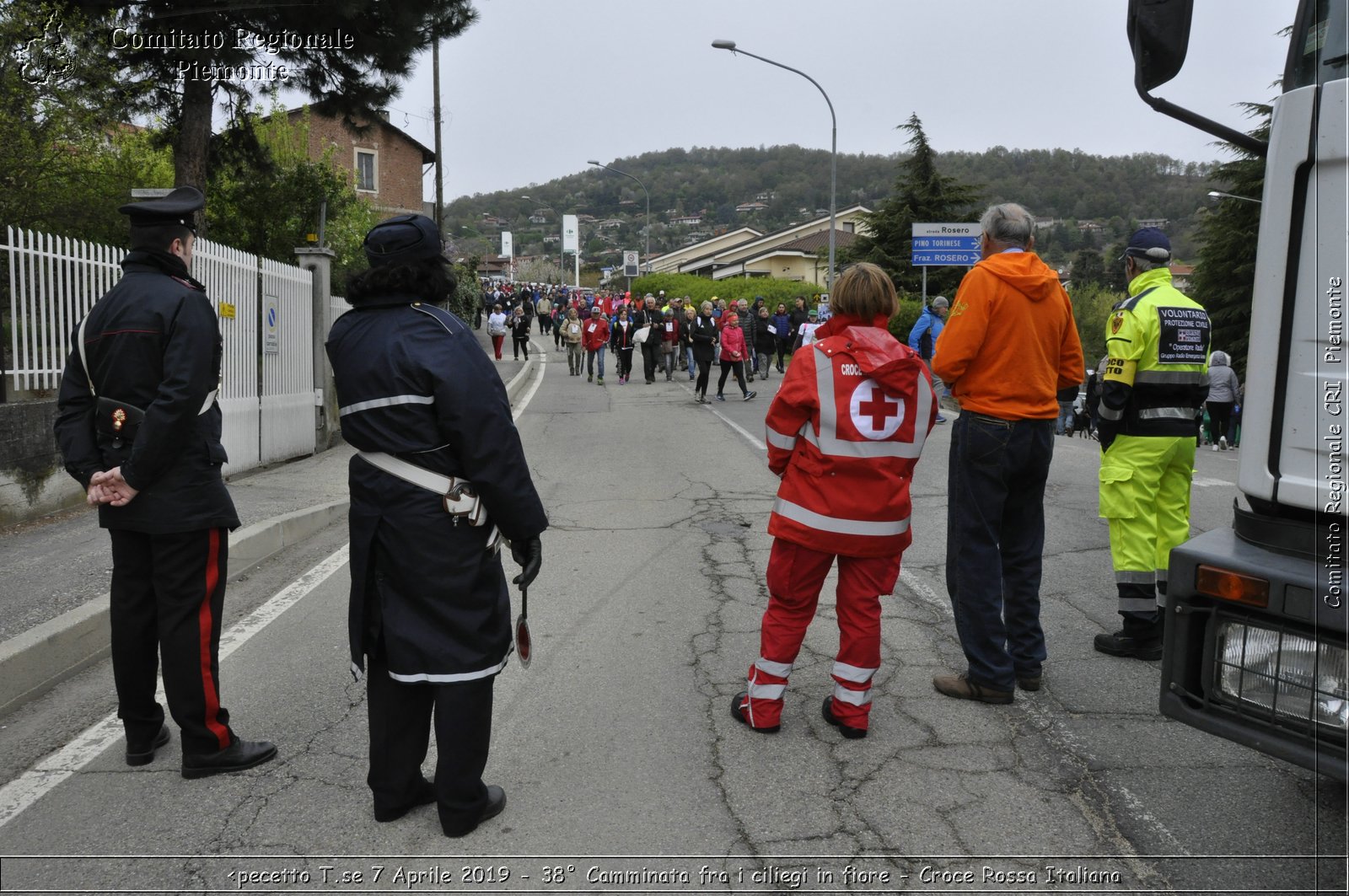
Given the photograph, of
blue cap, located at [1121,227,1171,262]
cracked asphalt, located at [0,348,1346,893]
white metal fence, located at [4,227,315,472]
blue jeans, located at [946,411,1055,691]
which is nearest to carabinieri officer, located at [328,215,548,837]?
cracked asphalt, located at [0,348,1346,893]

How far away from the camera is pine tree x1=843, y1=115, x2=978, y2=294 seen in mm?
44688

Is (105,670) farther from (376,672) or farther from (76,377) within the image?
(376,672)

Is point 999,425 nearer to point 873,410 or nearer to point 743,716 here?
point 873,410

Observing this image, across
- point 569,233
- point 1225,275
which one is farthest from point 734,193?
point 1225,275

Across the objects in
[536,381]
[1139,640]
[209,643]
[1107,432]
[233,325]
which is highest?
[233,325]

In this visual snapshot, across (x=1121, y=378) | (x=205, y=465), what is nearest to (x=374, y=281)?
(x=205, y=465)

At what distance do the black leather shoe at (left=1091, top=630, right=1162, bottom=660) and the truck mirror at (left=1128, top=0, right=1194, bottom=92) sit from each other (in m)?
3.18

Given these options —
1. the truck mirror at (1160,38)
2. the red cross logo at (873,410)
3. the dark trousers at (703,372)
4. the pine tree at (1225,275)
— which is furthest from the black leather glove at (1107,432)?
the pine tree at (1225,275)

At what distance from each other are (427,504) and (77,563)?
14.7 ft

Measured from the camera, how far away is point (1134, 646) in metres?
5.22

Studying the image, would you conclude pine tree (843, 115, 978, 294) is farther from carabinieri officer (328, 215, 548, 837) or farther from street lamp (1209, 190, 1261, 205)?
carabinieri officer (328, 215, 548, 837)

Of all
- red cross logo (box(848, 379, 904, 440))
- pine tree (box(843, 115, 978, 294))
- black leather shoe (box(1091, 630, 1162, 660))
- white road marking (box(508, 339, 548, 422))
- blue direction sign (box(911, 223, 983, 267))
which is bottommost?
black leather shoe (box(1091, 630, 1162, 660))

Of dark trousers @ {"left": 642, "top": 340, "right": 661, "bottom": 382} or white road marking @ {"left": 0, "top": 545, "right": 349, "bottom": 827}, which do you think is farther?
dark trousers @ {"left": 642, "top": 340, "right": 661, "bottom": 382}

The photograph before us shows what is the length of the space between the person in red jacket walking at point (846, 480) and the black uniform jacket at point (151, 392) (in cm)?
207
